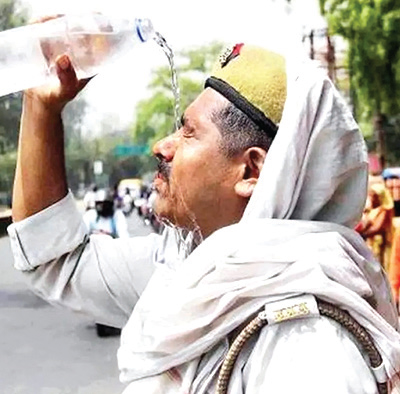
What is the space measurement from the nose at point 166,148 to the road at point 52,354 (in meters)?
5.21

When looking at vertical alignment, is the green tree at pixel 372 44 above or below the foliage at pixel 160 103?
above

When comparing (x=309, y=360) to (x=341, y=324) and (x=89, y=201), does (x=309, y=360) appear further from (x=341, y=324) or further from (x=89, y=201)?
(x=89, y=201)

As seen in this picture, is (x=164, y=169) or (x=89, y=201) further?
(x=89, y=201)

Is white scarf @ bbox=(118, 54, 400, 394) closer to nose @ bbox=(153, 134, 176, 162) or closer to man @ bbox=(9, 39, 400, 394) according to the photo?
man @ bbox=(9, 39, 400, 394)

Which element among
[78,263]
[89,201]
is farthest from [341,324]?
[89,201]

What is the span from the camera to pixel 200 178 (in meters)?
1.79

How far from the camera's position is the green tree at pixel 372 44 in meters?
15.3

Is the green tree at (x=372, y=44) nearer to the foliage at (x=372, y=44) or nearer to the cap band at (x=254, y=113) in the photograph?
the foliage at (x=372, y=44)

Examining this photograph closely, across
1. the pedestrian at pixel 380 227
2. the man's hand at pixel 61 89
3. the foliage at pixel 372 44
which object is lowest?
the foliage at pixel 372 44

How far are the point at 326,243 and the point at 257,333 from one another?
0.17 m

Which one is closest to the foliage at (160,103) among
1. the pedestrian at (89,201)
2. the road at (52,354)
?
the pedestrian at (89,201)

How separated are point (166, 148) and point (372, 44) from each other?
1479 cm

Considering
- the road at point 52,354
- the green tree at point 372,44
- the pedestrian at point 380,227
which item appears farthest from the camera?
the green tree at point 372,44

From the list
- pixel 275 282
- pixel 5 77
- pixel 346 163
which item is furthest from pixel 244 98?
pixel 5 77
